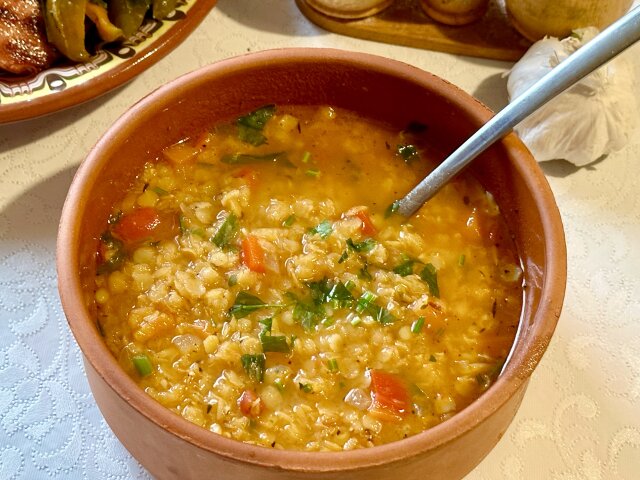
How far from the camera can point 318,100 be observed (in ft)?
5.71

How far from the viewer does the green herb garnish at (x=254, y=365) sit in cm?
135

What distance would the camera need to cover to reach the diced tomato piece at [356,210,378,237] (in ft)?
5.12

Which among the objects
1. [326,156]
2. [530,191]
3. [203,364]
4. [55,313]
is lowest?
[55,313]

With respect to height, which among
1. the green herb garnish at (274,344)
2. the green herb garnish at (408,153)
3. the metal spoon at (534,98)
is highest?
the metal spoon at (534,98)

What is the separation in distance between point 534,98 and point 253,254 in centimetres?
63

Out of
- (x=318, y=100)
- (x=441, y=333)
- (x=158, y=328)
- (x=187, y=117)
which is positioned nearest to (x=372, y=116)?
(x=318, y=100)

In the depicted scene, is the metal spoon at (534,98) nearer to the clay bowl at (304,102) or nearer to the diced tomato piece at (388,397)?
the clay bowl at (304,102)

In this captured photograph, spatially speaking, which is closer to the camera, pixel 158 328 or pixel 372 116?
pixel 158 328

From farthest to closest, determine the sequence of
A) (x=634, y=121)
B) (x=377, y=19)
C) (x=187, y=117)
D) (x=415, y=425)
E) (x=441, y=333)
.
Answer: (x=377, y=19) < (x=634, y=121) < (x=187, y=117) < (x=441, y=333) < (x=415, y=425)

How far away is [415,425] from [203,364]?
397mm

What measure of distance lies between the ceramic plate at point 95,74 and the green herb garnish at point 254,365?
889 mm

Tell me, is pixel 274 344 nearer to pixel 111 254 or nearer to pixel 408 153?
pixel 111 254

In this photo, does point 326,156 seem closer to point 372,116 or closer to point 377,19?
point 372,116

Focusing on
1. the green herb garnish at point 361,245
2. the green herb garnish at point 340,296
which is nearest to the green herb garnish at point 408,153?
the green herb garnish at point 361,245
